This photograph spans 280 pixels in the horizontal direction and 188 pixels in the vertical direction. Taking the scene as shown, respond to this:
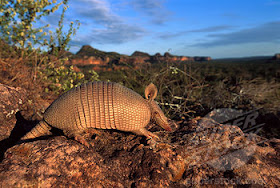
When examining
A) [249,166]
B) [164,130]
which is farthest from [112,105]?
[249,166]

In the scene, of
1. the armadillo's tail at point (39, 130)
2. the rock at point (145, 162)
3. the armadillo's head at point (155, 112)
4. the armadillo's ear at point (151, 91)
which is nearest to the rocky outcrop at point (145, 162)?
the rock at point (145, 162)

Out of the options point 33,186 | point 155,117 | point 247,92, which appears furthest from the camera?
point 247,92

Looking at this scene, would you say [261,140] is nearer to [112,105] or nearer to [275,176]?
[275,176]

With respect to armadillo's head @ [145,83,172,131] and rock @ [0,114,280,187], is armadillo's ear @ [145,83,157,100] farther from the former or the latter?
rock @ [0,114,280,187]

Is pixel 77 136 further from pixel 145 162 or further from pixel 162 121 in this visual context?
pixel 162 121

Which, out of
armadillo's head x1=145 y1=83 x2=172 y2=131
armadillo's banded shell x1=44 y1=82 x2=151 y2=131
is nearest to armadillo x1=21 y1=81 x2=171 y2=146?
armadillo's banded shell x1=44 y1=82 x2=151 y2=131

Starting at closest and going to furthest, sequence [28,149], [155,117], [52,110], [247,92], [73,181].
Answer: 1. [73,181]
2. [28,149]
3. [52,110]
4. [155,117]
5. [247,92]
